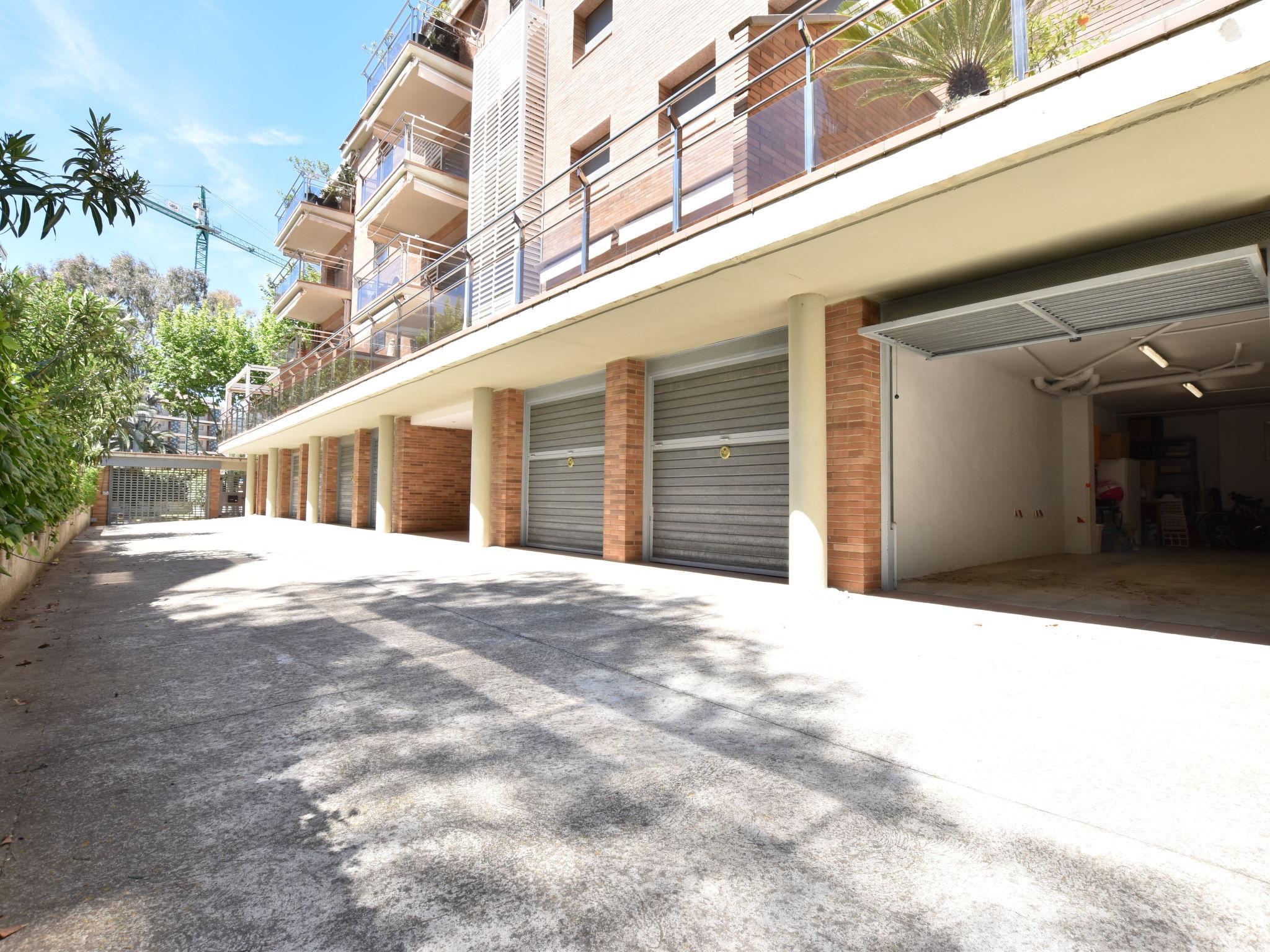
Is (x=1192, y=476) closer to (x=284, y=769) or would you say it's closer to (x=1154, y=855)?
(x=1154, y=855)

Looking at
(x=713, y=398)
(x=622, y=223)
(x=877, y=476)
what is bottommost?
(x=877, y=476)

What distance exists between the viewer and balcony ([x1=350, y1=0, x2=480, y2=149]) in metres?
18.5

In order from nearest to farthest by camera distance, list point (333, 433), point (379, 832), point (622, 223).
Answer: point (379, 832)
point (622, 223)
point (333, 433)

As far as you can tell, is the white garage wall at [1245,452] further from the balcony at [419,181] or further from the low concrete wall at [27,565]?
the low concrete wall at [27,565]

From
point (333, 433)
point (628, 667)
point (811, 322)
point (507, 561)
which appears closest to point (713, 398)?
point (811, 322)

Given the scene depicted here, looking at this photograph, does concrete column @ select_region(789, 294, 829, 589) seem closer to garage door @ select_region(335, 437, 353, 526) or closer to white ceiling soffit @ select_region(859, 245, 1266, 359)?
white ceiling soffit @ select_region(859, 245, 1266, 359)

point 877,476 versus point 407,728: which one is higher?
point 877,476

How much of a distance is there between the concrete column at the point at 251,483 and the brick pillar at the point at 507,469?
24.0 metres

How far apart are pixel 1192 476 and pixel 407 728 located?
1951 centimetres

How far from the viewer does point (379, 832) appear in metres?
2.01

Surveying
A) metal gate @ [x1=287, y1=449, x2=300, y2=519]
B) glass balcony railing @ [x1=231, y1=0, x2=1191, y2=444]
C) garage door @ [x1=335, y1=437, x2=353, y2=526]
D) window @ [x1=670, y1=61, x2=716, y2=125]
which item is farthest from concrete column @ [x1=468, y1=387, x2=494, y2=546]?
metal gate @ [x1=287, y1=449, x2=300, y2=519]

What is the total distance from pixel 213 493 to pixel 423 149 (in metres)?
24.3

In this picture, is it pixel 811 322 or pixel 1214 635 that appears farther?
pixel 811 322

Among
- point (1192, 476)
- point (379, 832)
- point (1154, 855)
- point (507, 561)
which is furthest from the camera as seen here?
point (1192, 476)
